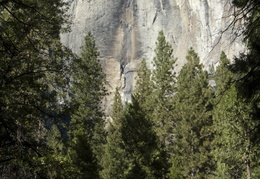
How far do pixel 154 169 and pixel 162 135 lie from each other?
7.10m

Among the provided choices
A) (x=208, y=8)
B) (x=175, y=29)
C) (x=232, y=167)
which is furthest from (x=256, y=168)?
(x=175, y=29)

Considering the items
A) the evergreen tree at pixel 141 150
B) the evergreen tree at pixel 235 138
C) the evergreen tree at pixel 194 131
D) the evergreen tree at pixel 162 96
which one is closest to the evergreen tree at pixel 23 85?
the evergreen tree at pixel 235 138

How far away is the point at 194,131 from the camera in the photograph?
22703 millimetres

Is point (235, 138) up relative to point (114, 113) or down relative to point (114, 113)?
down

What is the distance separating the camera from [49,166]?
5.70 meters

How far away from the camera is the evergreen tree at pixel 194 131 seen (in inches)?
854

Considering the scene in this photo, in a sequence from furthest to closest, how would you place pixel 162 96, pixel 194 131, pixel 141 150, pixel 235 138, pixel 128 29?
pixel 128 29, pixel 162 96, pixel 194 131, pixel 141 150, pixel 235 138

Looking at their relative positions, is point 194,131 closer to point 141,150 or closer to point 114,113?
point 141,150

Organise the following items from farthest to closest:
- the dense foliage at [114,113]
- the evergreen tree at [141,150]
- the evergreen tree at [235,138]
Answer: the evergreen tree at [141,150], the evergreen tree at [235,138], the dense foliage at [114,113]

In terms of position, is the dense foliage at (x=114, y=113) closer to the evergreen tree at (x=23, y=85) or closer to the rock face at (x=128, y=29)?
the evergreen tree at (x=23, y=85)

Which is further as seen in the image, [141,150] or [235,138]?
[141,150]

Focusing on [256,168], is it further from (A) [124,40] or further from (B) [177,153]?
(A) [124,40]

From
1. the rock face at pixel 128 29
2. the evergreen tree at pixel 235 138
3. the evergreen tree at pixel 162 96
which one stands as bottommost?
the evergreen tree at pixel 235 138

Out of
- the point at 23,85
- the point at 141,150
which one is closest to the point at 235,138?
the point at 141,150
